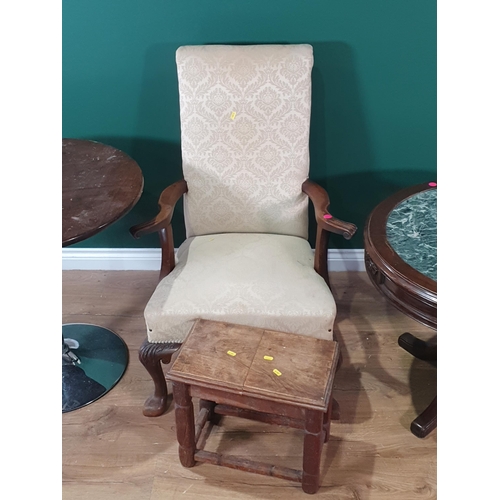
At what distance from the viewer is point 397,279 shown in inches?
54.1

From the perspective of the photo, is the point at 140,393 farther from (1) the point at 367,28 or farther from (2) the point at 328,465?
(1) the point at 367,28

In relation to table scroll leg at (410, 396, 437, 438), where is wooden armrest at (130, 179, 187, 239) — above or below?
above

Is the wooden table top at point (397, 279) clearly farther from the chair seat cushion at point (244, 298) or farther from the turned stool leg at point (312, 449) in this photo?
the turned stool leg at point (312, 449)

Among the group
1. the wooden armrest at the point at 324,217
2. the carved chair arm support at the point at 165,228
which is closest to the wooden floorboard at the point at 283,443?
the carved chair arm support at the point at 165,228

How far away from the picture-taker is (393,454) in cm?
170

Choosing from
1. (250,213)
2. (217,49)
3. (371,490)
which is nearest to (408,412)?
(371,490)

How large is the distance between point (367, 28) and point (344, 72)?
172mm

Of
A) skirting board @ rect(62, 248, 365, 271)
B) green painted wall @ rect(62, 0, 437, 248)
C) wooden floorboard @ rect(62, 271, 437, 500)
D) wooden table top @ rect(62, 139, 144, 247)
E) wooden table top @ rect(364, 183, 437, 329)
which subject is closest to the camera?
wooden table top @ rect(364, 183, 437, 329)

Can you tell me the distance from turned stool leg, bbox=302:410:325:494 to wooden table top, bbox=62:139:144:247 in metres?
0.76

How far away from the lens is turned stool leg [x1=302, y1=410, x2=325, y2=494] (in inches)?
55.4

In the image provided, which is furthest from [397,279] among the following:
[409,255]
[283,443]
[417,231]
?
[283,443]

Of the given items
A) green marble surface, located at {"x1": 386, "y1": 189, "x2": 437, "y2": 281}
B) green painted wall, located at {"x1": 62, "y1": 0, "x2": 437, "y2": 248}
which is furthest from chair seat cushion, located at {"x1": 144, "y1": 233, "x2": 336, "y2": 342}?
green painted wall, located at {"x1": 62, "y1": 0, "x2": 437, "y2": 248}

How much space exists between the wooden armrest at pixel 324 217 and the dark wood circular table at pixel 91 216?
0.58 m

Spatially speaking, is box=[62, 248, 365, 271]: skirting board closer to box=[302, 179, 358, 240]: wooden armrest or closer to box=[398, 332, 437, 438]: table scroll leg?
box=[398, 332, 437, 438]: table scroll leg
